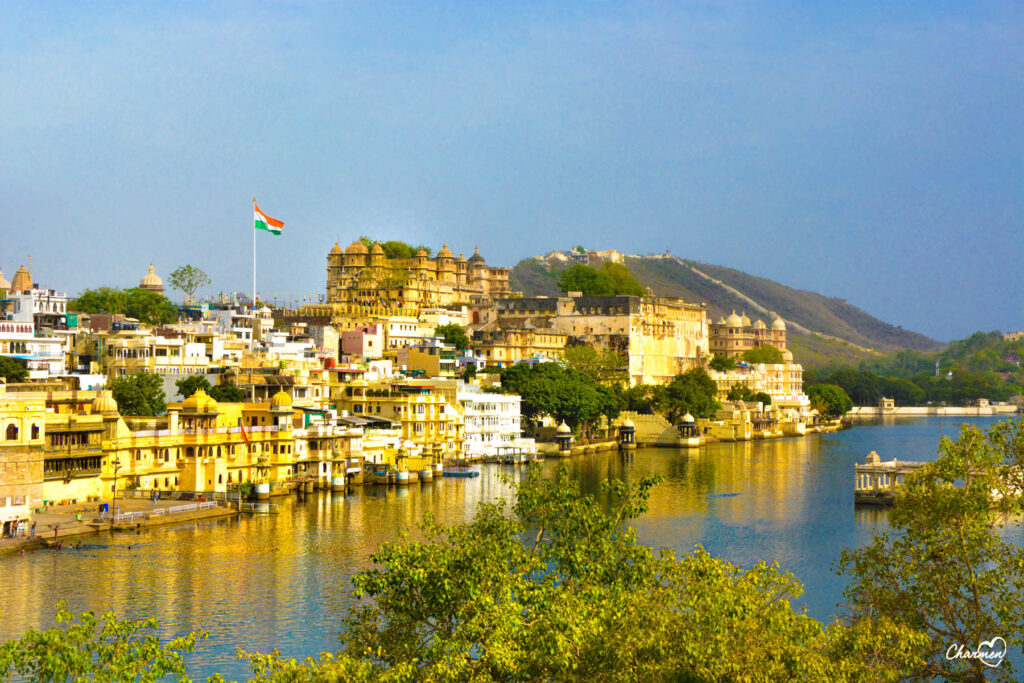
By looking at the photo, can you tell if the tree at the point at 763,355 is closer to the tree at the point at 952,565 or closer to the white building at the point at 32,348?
the white building at the point at 32,348

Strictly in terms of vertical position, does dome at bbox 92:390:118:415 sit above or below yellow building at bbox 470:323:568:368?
below

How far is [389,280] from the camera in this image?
407ft

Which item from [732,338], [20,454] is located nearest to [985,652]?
[20,454]

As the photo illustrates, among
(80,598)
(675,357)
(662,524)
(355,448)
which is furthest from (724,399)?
(80,598)

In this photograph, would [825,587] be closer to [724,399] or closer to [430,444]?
[430,444]

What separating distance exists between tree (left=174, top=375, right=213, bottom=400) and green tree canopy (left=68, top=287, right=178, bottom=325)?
3007 centimetres

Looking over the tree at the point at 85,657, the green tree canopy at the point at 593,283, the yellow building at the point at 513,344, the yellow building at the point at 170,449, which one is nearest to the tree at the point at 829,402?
the green tree canopy at the point at 593,283

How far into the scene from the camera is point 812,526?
52.8 m

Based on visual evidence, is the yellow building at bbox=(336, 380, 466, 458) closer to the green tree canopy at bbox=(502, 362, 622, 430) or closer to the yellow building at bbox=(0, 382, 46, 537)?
the green tree canopy at bbox=(502, 362, 622, 430)

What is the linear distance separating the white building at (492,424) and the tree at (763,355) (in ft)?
265

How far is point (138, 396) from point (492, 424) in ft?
76.5

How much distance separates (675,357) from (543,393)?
2072 inches

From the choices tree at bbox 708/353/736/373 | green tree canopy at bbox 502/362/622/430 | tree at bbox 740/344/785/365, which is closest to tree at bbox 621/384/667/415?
green tree canopy at bbox 502/362/622/430

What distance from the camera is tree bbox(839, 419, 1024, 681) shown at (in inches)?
912
